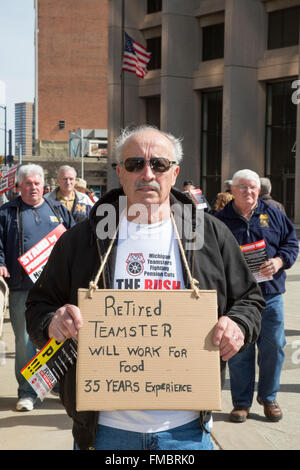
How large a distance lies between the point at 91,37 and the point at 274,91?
41246 mm

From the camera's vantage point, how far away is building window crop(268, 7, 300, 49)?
35.4 meters

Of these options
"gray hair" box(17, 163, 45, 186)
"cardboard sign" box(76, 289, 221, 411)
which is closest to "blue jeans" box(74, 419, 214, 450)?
"cardboard sign" box(76, 289, 221, 411)

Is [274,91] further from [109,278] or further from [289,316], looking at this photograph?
[109,278]

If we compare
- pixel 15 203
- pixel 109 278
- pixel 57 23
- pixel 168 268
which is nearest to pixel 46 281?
pixel 109 278

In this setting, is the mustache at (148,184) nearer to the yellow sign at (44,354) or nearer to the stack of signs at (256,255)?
the yellow sign at (44,354)

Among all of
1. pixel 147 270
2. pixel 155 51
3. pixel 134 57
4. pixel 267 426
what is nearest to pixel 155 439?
pixel 147 270

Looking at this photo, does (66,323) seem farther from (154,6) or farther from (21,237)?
(154,6)

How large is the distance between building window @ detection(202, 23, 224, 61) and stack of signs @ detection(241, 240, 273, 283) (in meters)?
35.6

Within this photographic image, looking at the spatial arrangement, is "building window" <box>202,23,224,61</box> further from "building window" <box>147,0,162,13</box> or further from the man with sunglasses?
the man with sunglasses

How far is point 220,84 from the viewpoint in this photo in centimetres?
3853

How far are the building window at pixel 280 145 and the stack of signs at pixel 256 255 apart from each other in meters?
32.0

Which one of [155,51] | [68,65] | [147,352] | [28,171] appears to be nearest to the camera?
[147,352]

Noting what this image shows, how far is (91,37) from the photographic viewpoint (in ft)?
240

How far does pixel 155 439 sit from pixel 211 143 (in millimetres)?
39469
